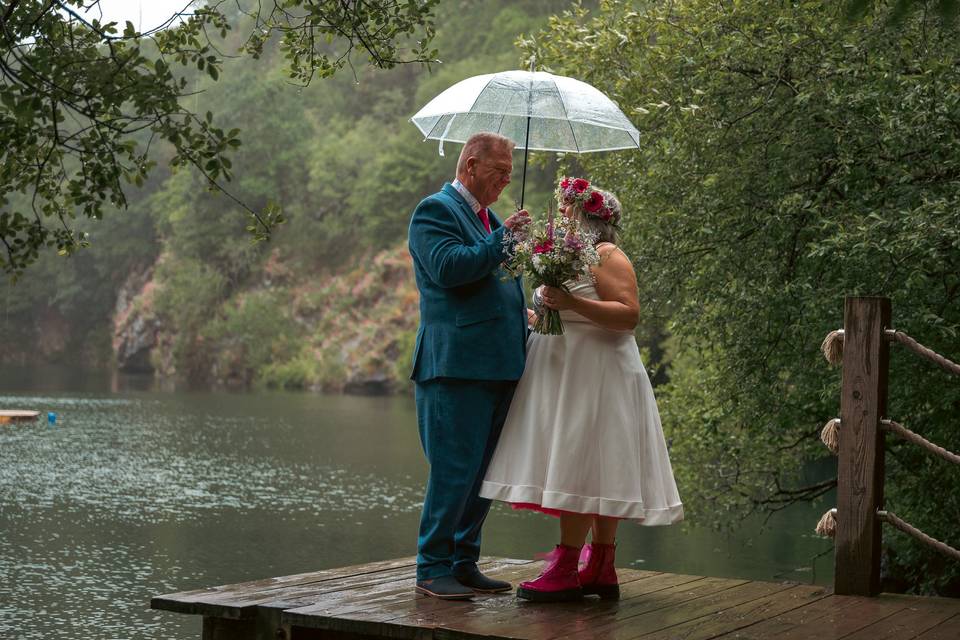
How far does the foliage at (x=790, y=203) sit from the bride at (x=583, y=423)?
413 centimetres

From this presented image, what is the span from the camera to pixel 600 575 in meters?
5.62

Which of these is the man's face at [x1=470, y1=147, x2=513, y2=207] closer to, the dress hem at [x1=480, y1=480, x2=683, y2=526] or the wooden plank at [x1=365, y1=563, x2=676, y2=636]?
the dress hem at [x1=480, y1=480, x2=683, y2=526]

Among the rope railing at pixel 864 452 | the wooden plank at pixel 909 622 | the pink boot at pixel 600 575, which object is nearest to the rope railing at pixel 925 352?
the rope railing at pixel 864 452

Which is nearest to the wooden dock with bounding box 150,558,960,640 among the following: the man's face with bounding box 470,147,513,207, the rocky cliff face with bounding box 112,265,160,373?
the man's face with bounding box 470,147,513,207

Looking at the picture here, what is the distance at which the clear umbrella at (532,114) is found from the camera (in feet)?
19.6

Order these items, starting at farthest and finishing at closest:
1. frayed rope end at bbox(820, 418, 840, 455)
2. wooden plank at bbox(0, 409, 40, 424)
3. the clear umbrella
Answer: wooden plank at bbox(0, 409, 40, 424), the clear umbrella, frayed rope end at bbox(820, 418, 840, 455)

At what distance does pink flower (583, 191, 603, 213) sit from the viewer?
17.8 feet

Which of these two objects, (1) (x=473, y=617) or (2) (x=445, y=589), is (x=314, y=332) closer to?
(2) (x=445, y=589)

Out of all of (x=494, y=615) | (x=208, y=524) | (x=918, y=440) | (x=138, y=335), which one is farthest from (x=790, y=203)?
(x=138, y=335)

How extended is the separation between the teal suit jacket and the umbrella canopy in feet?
1.80

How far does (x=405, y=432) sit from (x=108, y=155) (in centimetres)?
2372

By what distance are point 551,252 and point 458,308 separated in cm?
47

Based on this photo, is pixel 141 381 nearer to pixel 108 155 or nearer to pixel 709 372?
pixel 709 372

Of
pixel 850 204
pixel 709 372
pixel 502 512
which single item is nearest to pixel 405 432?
pixel 502 512
